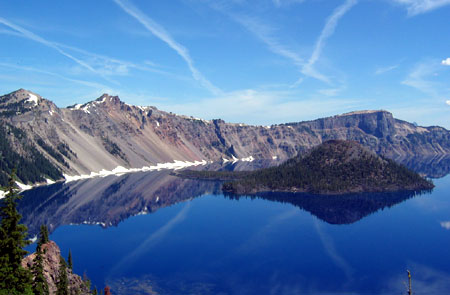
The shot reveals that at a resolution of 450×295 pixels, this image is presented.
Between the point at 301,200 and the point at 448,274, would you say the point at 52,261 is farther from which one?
the point at 301,200

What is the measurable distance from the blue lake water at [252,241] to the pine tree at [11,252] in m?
40.5

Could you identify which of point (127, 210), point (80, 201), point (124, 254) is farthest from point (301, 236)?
point (80, 201)

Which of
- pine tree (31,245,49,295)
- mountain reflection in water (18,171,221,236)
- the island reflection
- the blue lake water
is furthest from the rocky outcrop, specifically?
the island reflection

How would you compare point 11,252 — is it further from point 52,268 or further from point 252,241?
point 252,241

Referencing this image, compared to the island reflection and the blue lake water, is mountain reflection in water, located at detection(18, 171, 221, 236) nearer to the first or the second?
the blue lake water

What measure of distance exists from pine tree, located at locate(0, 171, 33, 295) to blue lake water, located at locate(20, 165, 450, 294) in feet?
133

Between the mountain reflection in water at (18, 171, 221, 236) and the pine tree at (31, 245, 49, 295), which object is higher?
the pine tree at (31, 245, 49, 295)

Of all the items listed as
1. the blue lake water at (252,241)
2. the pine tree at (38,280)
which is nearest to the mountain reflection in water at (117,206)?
the blue lake water at (252,241)

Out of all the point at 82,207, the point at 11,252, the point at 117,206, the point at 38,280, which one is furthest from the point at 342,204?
the point at 11,252

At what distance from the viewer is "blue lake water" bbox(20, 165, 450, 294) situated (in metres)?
80.6

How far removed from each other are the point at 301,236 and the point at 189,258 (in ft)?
133

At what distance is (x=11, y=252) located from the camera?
37062 mm

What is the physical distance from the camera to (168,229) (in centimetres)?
13325

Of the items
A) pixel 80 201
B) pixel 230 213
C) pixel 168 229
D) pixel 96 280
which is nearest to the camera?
pixel 96 280
